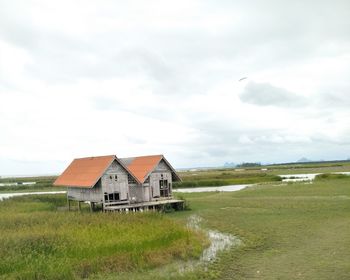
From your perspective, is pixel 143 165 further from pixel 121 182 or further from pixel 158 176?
pixel 121 182

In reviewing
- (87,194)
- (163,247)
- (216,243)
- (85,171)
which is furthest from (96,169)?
(163,247)

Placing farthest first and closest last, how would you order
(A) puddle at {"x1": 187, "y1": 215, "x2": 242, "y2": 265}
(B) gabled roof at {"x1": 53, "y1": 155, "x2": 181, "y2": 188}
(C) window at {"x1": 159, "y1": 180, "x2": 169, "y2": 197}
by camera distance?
(C) window at {"x1": 159, "y1": 180, "x2": 169, "y2": 197}, (B) gabled roof at {"x1": 53, "y1": 155, "x2": 181, "y2": 188}, (A) puddle at {"x1": 187, "y1": 215, "x2": 242, "y2": 265}

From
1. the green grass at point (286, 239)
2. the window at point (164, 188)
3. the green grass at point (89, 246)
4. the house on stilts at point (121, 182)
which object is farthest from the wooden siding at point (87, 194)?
the green grass at point (89, 246)

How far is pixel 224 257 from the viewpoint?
49.8 ft

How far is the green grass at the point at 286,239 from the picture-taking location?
43.0 feet

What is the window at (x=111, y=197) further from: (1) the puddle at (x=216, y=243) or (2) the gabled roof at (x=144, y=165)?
(1) the puddle at (x=216, y=243)

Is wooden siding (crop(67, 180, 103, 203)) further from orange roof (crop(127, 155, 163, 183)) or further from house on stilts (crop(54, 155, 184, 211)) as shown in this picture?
orange roof (crop(127, 155, 163, 183))

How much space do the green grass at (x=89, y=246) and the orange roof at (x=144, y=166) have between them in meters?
9.97

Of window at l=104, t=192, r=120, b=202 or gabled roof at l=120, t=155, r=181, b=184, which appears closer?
window at l=104, t=192, r=120, b=202

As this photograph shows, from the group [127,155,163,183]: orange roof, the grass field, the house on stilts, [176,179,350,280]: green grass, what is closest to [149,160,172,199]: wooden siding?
the house on stilts

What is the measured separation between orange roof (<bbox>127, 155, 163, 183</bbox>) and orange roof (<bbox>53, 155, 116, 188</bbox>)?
11.0 ft

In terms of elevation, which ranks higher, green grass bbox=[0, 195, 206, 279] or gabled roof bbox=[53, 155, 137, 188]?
gabled roof bbox=[53, 155, 137, 188]

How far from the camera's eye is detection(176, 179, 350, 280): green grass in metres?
13.1

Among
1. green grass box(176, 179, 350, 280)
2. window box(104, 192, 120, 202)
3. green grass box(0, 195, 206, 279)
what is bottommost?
green grass box(176, 179, 350, 280)
